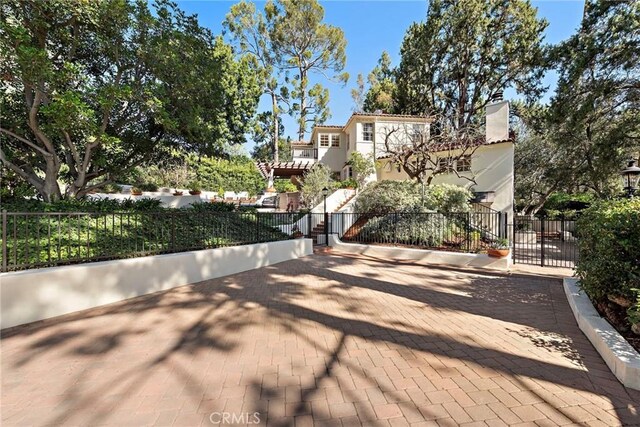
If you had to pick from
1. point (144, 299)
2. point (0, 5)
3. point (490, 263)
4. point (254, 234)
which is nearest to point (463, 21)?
point (490, 263)

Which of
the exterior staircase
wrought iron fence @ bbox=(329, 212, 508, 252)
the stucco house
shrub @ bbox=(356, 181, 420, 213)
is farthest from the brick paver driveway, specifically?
the stucco house

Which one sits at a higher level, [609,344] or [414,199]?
[414,199]

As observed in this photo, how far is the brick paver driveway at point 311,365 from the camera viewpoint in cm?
233

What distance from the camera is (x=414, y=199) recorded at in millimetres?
11961

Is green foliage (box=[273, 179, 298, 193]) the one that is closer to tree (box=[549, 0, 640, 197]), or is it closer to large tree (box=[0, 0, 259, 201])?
large tree (box=[0, 0, 259, 201])

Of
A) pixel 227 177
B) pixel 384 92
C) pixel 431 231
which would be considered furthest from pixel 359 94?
pixel 431 231

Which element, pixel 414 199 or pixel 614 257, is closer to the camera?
pixel 614 257

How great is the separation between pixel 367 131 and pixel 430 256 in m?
13.8

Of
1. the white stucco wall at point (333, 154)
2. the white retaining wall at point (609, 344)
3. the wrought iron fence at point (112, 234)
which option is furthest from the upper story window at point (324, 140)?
the white retaining wall at point (609, 344)

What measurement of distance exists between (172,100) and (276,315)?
785cm

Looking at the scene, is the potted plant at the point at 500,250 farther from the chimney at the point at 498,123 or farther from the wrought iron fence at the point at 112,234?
the chimney at the point at 498,123

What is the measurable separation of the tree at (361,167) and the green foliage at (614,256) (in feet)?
49.3

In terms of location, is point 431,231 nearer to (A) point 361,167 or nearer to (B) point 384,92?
(A) point 361,167

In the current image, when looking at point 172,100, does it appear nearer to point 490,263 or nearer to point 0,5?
point 0,5
